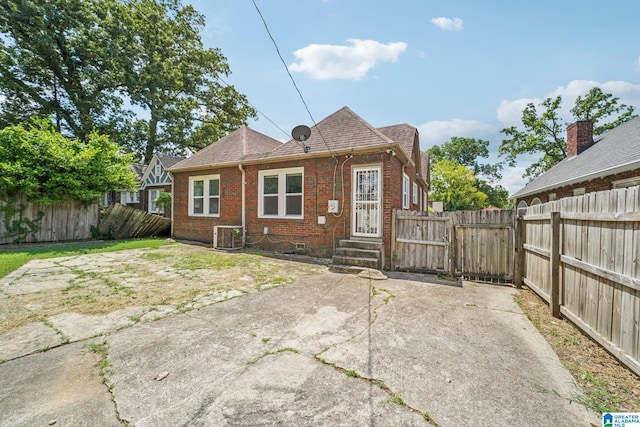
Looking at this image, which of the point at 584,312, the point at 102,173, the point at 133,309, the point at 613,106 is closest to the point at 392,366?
the point at 584,312

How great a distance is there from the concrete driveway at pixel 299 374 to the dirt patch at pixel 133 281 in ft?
3.55

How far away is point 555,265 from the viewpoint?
4004 millimetres

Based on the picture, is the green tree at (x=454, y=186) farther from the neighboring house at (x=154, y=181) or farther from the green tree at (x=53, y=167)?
the green tree at (x=53, y=167)

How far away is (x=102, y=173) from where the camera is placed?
10828 mm

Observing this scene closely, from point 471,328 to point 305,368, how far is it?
2.42m

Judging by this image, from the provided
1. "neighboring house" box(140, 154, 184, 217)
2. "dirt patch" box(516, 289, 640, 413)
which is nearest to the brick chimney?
"dirt patch" box(516, 289, 640, 413)

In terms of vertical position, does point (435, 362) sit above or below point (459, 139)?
below

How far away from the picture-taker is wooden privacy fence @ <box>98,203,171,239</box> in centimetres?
1168

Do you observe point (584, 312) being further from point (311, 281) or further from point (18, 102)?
point (18, 102)

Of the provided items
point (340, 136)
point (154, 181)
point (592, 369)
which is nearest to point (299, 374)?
point (592, 369)

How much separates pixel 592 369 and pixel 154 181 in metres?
24.6

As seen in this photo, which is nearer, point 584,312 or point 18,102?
point 584,312

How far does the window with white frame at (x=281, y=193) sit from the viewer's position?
8.97 meters

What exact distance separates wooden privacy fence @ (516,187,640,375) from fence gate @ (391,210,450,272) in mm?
2043
